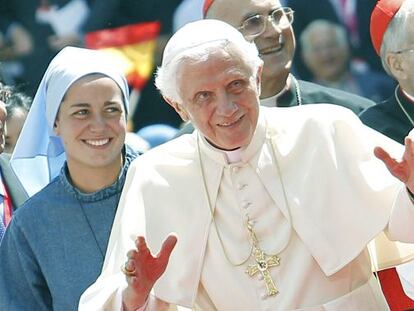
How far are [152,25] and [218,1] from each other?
196cm

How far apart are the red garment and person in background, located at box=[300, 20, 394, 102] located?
2.91m

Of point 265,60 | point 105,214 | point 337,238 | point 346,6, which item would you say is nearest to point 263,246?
point 337,238

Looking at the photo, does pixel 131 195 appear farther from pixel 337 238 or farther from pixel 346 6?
pixel 346 6

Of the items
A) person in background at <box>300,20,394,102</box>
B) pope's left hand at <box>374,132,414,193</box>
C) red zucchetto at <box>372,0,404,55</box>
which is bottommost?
person in background at <box>300,20,394,102</box>

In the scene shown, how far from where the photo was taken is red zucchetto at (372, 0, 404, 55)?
5.32 m

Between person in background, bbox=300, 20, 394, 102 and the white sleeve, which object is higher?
the white sleeve

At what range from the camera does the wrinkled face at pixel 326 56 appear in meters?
7.48

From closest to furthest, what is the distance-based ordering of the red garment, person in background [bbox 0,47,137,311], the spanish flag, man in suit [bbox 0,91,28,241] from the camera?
the red garment < person in background [bbox 0,47,137,311] < man in suit [bbox 0,91,28,241] < the spanish flag

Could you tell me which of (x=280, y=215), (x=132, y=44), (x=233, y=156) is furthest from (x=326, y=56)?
(x=280, y=215)

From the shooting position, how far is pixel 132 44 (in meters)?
7.69

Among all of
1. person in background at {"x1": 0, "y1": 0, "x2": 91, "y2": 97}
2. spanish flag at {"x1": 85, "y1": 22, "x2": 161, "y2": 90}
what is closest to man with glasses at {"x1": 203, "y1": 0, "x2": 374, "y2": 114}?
spanish flag at {"x1": 85, "y1": 22, "x2": 161, "y2": 90}

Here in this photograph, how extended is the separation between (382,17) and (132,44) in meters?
2.62

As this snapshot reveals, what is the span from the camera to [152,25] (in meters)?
7.66

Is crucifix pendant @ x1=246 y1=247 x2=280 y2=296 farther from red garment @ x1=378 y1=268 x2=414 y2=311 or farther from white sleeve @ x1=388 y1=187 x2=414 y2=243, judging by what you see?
red garment @ x1=378 y1=268 x2=414 y2=311
